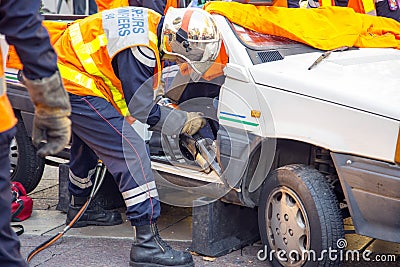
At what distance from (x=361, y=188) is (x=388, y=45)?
4.37 ft

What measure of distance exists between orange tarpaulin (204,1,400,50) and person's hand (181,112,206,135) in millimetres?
618

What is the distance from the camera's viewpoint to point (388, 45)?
4.84 metres

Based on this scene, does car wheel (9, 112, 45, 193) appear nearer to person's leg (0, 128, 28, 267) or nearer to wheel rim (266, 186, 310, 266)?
wheel rim (266, 186, 310, 266)

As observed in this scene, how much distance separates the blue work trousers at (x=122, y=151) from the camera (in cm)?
449

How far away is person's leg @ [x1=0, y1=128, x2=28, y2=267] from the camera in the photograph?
271 centimetres

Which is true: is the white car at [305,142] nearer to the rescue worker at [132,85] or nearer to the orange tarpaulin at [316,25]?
the orange tarpaulin at [316,25]

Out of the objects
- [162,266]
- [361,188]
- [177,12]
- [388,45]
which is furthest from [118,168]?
[388,45]

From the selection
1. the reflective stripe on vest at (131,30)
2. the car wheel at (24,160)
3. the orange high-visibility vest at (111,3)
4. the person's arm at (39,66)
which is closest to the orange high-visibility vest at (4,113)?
the person's arm at (39,66)

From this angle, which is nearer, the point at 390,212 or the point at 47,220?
the point at 390,212

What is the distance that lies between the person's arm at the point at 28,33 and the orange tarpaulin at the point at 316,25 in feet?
6.93

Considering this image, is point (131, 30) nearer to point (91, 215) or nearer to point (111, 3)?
point (91, 215)

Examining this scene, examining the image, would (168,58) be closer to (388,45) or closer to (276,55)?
(276,55)

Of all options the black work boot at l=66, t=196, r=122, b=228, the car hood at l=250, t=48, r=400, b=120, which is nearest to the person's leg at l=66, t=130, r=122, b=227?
the black work boot at l=66, t=196, r=122, b=228

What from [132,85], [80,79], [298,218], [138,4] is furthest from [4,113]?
[138,4]
